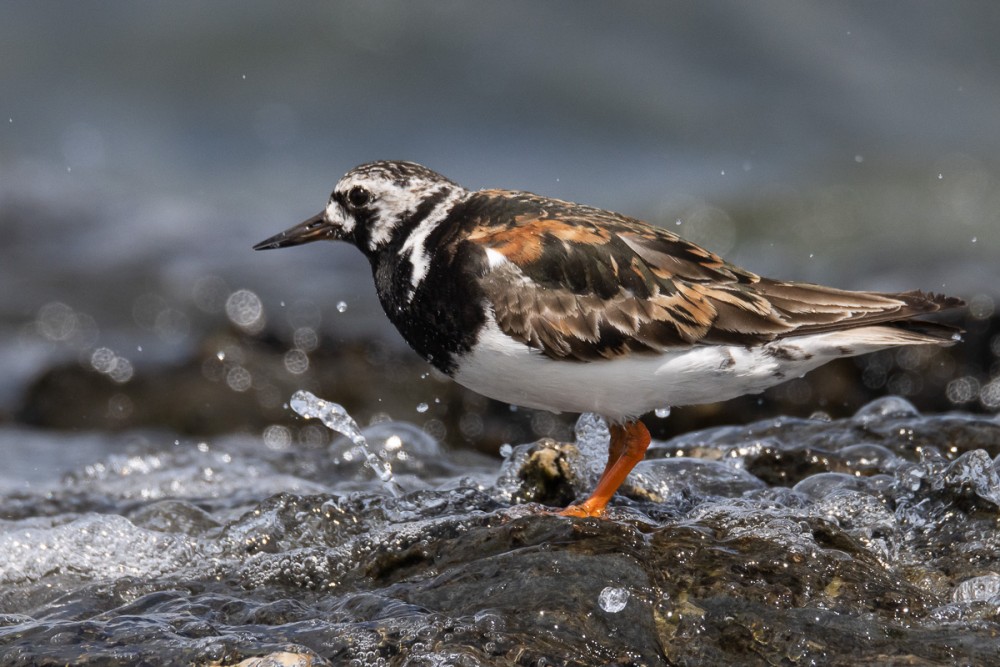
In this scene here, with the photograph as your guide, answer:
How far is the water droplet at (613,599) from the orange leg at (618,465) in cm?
81

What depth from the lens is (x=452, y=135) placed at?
1470cm

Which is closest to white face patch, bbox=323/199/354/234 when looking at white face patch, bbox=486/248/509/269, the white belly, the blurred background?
white face patch, bbox=486/248/509/269

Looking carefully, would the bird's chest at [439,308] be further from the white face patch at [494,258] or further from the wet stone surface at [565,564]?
the wet stone surface at [565,564]

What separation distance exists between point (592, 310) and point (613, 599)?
3.73ft

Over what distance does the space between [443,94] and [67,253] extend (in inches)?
248

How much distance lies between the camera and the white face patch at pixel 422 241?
4.30 meters

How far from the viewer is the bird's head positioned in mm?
4543

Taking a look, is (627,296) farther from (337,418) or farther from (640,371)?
(337,418)

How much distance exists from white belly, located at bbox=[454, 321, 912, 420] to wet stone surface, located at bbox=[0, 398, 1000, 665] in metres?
0.44

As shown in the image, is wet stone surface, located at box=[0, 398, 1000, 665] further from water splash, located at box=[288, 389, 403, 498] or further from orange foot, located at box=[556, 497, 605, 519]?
water splash, located at box=[288, 389, 403, 498]

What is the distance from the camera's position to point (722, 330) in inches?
168

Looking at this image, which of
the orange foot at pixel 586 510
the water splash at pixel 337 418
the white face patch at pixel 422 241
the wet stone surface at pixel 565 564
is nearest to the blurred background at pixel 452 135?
the water splash at pixel 337 418

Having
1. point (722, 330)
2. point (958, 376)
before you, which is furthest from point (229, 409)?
point (958, 376)

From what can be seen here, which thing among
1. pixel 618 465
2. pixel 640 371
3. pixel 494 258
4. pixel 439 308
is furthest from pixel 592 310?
pixel 618 465
